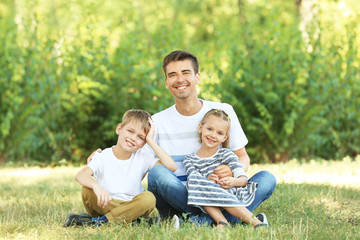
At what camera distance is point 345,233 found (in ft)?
10.6

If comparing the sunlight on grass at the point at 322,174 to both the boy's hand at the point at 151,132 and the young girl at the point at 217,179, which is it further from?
the boy's hand at the point at 151,132

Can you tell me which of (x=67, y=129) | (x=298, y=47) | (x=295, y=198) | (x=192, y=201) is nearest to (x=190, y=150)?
(x=192, y=201)

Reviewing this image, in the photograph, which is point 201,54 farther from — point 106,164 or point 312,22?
point 106,164

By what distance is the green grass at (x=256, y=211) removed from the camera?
3176 millimetres

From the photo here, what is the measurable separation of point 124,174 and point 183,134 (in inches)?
23.3

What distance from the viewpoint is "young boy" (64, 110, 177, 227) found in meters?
3.57

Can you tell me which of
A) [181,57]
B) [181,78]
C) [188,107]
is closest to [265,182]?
[188,107]

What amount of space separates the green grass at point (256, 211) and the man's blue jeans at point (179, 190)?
24 centimetres

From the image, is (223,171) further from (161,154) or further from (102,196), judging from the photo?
(102,196)

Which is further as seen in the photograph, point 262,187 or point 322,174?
point 322,174

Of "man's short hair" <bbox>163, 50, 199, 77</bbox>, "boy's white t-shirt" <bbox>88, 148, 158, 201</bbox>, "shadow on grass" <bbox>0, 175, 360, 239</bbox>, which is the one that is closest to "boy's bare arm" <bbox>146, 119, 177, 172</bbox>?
"boy's white t-shirt" <bbox>88, 148, 158, 201</bbox>

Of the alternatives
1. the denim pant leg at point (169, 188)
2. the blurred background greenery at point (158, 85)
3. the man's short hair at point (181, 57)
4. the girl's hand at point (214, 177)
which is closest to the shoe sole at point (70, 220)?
the denim pant leg at point (169, 188)

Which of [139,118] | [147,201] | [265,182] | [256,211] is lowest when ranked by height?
[256,211]

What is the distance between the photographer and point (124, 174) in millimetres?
3754
